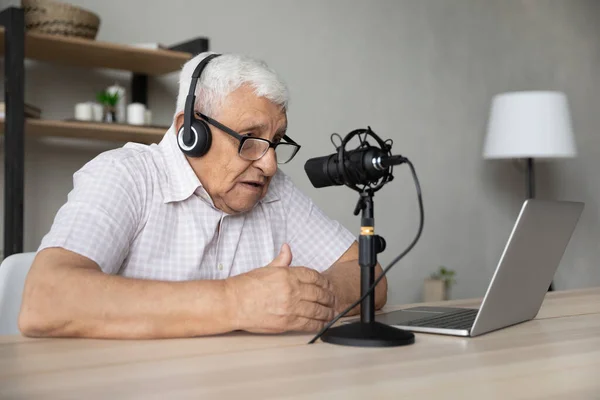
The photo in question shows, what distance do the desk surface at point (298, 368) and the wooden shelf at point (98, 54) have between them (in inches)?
69.9

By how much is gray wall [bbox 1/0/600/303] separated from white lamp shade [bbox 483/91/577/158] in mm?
461

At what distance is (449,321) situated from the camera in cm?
128

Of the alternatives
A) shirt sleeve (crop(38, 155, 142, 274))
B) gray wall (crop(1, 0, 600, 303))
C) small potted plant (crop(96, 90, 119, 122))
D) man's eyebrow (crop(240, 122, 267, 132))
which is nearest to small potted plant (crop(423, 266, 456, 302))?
gray wall (crop(1, 0, 600, 303))

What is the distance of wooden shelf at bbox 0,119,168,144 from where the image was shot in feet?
8.66

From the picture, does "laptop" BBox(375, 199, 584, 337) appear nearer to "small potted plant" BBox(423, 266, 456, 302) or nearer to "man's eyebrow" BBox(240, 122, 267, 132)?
"man's eyebrow" BBox(240, 122, 267, 132)

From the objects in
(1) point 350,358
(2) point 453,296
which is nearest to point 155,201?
(1) point 350,358

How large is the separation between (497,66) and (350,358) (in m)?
3.76

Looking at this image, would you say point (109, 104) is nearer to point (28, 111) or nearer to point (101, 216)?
point (28, 111)

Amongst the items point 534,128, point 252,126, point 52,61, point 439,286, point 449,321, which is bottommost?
point 439,286

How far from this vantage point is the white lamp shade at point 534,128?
144 inches

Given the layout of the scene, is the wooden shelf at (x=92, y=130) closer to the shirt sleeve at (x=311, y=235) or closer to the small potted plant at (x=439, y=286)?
the shirt sleeve at (x=311, y=235)

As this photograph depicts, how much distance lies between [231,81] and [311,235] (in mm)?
511

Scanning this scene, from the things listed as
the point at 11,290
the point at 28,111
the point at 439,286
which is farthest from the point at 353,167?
the point at 439,286

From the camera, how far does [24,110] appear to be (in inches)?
99.3
